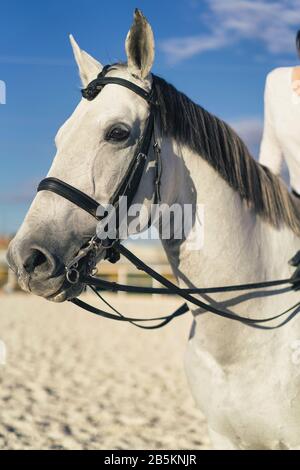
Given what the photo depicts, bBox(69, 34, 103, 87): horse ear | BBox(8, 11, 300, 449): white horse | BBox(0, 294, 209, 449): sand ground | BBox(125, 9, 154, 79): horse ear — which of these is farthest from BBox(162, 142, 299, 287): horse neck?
BBox(0, 294, 209, 449): sand ground

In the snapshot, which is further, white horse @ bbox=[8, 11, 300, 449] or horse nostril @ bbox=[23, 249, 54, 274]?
white horse @ bbox=[8, 11, 300, 449]

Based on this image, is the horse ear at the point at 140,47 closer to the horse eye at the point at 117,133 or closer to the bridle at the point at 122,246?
the bridle at the point at 122,246

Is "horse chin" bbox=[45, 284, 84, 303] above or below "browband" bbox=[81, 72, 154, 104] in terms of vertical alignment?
below

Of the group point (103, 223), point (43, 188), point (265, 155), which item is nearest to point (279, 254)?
point (265, 155)

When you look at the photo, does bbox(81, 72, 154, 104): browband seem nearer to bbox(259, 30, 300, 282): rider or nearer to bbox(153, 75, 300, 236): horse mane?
bbox(153, 75, 300, 236): horse mane

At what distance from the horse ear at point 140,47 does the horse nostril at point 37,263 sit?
904mm

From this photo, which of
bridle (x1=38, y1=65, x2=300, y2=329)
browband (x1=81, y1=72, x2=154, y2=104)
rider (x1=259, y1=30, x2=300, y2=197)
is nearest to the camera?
bridle (x1=38, y1=65, x2=300, y2=329)

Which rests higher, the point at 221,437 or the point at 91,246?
the point at 91,246

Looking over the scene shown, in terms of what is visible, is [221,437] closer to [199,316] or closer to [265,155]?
[199,316]

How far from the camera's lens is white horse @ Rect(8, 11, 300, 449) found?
7.39 ft

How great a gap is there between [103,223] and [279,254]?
98 cm

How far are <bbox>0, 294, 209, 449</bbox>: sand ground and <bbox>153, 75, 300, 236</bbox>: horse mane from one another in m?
3.28

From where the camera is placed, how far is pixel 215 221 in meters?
2.56

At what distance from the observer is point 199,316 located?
2639mm
